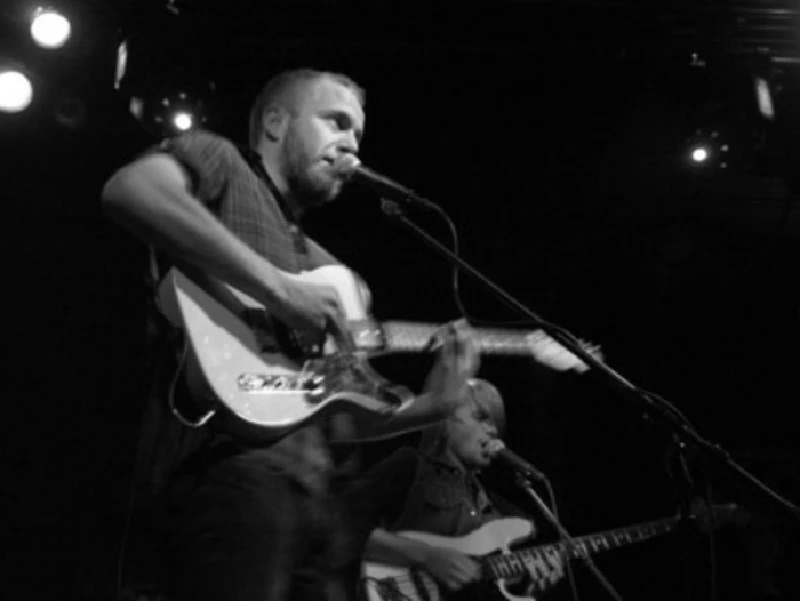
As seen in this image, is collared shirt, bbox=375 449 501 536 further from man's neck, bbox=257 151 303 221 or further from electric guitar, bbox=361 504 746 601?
man's neck, bbox=257 151 303 221

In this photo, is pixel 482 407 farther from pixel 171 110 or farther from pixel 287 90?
pixel 287 90

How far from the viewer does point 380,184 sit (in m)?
2.41

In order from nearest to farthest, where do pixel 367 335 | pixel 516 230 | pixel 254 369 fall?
pixel 254 369 < pixel 367 335 < pixel 516 230

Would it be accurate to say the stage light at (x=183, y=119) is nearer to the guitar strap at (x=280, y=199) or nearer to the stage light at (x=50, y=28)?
the stage light at (x=50, y=28)

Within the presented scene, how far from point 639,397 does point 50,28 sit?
275cm

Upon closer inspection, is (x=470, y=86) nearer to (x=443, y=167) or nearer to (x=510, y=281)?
(x=443, y=167)

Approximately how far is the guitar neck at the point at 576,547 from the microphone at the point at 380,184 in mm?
1733

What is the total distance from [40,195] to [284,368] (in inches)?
Answer: 105

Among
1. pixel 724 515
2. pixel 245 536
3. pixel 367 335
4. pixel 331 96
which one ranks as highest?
pixel 331 96

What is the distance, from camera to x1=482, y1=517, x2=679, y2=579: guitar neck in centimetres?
369

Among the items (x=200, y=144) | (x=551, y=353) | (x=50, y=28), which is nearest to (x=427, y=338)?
(x=551, y=353)

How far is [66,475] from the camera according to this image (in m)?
3.87

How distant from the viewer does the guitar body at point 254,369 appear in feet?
6.28

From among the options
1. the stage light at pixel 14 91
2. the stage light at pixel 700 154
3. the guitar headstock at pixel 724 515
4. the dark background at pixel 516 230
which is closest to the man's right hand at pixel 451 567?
the dark background at pixel 516 230
